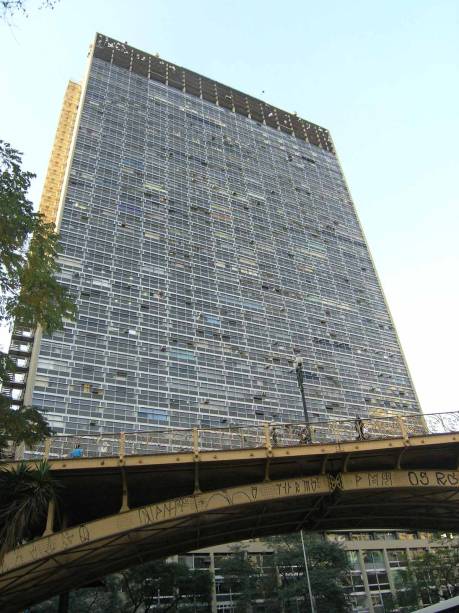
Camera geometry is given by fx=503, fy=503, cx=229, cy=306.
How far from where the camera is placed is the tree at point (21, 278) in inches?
469

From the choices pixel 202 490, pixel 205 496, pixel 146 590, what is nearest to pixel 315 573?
pixel 146 590

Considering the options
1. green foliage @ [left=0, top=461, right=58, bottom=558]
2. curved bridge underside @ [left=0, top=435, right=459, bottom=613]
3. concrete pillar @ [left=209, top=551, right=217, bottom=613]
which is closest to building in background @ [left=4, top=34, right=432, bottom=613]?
concrete pillar @ [left=209, top=551, right=217, bottom=613]

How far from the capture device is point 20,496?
46.0ft

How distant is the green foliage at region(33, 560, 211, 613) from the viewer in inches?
1610

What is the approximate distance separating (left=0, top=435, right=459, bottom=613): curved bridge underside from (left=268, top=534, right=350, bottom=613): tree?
92.3 feet

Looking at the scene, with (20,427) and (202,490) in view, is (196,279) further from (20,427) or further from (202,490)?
(20,427)

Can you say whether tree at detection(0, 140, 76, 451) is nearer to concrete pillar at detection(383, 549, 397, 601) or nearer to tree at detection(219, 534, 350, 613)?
tree at detection(219, 534, 350, 613)

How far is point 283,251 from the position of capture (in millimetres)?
84625

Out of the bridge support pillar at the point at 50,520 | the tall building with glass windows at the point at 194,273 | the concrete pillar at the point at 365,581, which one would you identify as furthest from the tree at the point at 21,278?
the concrete pillar at the point at 365,581

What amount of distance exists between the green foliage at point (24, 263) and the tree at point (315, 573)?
42.8m

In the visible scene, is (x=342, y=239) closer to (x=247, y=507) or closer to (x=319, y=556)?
(x=319, y=556)

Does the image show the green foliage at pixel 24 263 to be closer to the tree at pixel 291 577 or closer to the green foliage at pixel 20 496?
the green foliage at pixel 20 496

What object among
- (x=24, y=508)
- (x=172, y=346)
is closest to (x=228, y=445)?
(x=24, y=508)

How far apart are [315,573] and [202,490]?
33.2 meters
